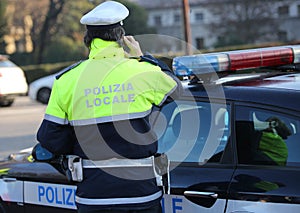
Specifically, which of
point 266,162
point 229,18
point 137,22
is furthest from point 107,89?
point 229,18

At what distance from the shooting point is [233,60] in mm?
3568

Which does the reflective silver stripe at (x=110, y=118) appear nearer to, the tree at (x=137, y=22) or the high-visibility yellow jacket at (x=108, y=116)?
the high-visibility yellow jacket at (x=108, y=116)

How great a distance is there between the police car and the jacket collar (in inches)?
26.3

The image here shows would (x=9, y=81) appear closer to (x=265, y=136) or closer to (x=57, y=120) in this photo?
(x=265, y=136)

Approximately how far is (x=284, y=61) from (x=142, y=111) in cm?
149

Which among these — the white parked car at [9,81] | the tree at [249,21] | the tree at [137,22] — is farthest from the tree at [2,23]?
the white parked car at [9,81]

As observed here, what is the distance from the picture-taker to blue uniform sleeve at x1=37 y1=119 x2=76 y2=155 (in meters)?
2.83

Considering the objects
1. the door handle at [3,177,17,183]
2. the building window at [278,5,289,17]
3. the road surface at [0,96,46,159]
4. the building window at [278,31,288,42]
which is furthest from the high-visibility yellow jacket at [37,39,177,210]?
the building window at [278,5,289,17]

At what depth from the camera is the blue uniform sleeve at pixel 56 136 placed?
283 centimetres

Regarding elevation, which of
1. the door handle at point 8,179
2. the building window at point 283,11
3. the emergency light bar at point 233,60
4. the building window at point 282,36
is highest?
the emergency light bar at point 233,60

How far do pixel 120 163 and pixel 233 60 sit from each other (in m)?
1.16

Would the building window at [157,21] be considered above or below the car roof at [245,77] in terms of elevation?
below

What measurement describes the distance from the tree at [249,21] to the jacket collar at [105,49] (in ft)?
161

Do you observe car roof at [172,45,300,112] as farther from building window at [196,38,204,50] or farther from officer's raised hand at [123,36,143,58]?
building window at [196,38,204,50]
